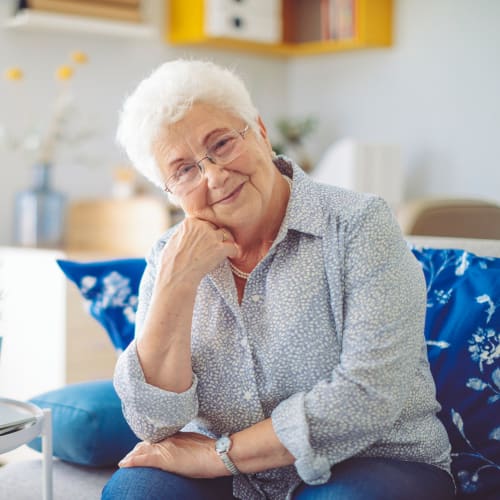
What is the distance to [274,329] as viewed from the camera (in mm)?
1431

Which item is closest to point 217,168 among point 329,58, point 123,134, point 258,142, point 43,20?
point 258,142

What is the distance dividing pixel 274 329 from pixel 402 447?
293 millimetres

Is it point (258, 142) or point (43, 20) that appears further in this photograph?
point (43, 20)

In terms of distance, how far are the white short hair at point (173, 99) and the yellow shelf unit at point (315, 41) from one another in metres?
2.08

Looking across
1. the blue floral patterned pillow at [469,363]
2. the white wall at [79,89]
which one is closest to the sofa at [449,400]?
the blue floral patterned pillow at [469,363]

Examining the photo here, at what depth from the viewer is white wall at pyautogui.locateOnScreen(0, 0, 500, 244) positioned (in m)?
3.31

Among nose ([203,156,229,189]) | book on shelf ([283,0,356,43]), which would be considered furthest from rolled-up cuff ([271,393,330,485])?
book on shelf ([283,0,356,43])

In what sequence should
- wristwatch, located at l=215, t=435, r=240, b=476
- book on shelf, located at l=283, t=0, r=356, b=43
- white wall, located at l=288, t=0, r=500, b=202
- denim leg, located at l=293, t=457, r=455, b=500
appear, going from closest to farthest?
denim leg, located at l=293, t=457, r=455, b=500
wristwatch, located at l=215, t=435, r=240, b=476
white wall, located at l=288, t=0, r=500, b=202
book on shelf, located at l=283, t=0, r=356, b=43

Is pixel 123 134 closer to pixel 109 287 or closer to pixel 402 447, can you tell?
pixel 109 287

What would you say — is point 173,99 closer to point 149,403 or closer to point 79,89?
point 149,403

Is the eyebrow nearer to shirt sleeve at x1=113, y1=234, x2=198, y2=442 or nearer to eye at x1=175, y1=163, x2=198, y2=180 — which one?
eye at x1=175, y1=163, x2=198, y2=180

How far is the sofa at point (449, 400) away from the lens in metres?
1.56

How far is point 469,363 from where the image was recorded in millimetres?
1604

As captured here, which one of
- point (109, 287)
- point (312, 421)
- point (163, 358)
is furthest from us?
point (109, 287)
